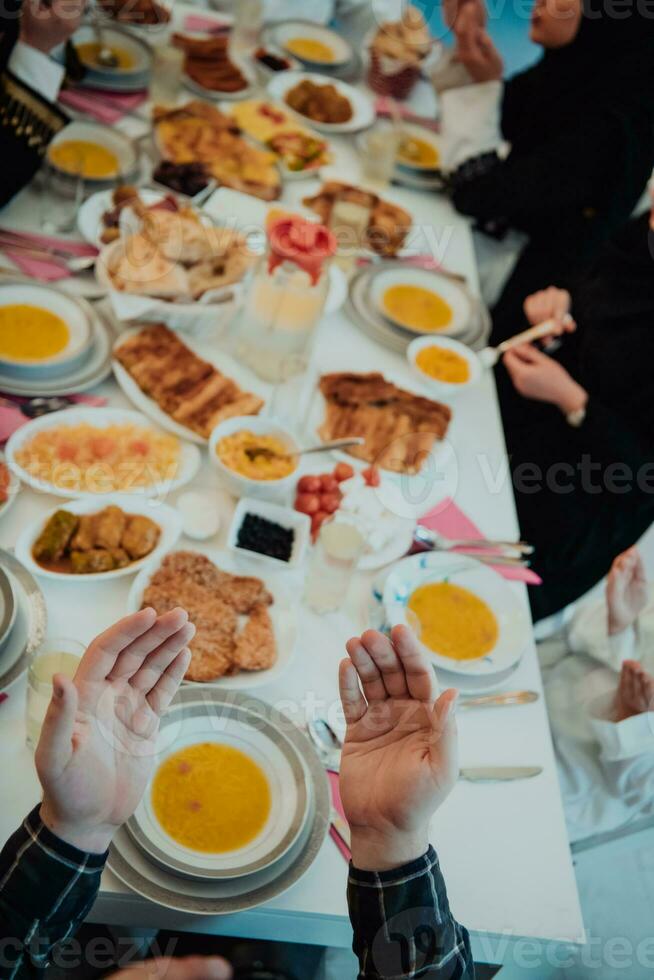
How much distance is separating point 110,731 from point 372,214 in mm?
1873

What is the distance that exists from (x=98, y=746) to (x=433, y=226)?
215 cm

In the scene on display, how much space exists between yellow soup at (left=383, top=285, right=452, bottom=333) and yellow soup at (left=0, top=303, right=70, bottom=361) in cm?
90

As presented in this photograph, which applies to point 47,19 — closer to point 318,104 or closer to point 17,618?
point 318,104

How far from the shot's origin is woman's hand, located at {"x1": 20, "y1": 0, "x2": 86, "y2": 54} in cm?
213

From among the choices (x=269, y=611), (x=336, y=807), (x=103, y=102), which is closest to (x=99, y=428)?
(x=269, y=611)

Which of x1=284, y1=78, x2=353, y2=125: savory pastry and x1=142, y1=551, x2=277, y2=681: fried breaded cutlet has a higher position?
x1=284, y1=78, x2=353, y2=125: savory pastry

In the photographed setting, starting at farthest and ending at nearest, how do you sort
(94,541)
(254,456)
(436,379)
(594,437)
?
1. (594,437)
2. (436,379)
3. (254,456)
4. (94,541)

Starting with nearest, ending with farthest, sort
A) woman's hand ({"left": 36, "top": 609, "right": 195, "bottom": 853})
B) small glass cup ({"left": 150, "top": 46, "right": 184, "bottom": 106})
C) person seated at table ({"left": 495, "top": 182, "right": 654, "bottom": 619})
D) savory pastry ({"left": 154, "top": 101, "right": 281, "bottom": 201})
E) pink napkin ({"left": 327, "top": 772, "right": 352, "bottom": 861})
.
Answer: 1. woman's hand ({"left": 36, "top": 609, "right": 195, "bottom": 853})
2. pink napkin ({"left": 327, "top": 772, "right": 352, "bottom": 861})
3. person seated at table ({"left": 495, "top": 182, "right": 654, "bottom": 619})
4. savory pastry ({"left": 154, "top": 101, "right": 281, "bottom": 201})
5. small glass cup ({"left": 150, "top": 46, "right": 184, "bottom": 106})

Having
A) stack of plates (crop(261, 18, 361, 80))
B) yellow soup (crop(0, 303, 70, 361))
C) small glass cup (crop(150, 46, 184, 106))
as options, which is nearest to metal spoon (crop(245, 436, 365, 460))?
yellow soup (crop(0, 303, 70, 361))

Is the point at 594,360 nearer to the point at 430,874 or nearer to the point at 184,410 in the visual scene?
the point at 184,410

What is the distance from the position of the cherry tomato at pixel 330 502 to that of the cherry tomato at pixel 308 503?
11mm

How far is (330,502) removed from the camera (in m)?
1.70

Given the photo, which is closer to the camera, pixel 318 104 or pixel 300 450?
pixel 300 450

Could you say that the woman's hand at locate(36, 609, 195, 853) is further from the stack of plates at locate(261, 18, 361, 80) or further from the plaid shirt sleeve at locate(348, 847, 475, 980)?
the stack of plates at locate(261, 18, 361, 80)
